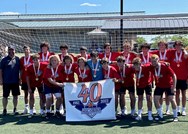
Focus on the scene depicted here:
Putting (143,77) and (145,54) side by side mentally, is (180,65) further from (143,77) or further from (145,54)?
(143,77)

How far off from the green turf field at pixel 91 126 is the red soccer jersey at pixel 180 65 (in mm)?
1012

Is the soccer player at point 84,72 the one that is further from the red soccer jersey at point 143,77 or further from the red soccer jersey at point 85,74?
the red soccer jersey at point 143,77

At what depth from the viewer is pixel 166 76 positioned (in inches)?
307

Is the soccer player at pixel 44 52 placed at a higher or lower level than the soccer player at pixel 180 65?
higher

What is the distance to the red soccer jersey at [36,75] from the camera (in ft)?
27.6

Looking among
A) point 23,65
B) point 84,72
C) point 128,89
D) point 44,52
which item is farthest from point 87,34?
point 128,89

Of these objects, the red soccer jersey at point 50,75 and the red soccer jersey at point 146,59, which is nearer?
the red soccer jersey at point 50,75

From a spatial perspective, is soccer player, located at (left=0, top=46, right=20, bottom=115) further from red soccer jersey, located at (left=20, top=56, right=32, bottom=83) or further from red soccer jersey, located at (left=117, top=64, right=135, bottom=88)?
red soccer jersey, located at (left=117, top=64, right=135, bottom=88)

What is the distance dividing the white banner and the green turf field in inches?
8.1

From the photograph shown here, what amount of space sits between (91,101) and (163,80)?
5.70ft

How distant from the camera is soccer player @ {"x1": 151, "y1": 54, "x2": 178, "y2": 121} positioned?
7.67 meters

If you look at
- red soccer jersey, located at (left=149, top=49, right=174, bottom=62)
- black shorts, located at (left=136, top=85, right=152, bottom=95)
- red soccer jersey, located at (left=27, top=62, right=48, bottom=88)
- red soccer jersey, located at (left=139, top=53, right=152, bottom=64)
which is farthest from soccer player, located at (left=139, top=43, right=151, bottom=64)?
Result: red soccer jersey, located at (left=27, top=62, right=48, bottom=88)

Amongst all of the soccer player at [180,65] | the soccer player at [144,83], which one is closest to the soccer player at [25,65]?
the soccer player at [144,83]

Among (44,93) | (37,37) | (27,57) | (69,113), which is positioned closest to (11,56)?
(27,57)
